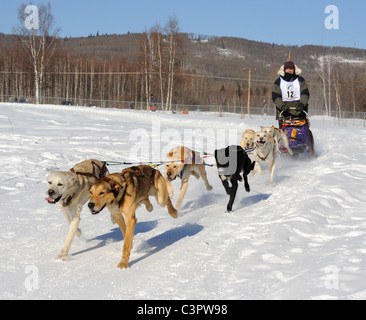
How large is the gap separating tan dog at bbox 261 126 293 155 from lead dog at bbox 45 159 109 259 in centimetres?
479

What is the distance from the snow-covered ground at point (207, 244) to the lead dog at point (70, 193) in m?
0.30

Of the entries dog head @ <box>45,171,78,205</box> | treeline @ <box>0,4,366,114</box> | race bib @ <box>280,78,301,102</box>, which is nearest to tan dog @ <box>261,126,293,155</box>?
race bib @ <box>280,78,301,102</box>

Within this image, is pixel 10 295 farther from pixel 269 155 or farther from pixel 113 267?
pixel 269 155

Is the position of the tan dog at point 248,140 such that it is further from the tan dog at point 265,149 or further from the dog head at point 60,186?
the dog head at point 60,186

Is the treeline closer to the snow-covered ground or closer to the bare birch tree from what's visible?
the bare birch tree

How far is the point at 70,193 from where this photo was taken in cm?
443

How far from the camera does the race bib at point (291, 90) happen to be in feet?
32.0

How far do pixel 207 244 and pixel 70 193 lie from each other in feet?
5.18

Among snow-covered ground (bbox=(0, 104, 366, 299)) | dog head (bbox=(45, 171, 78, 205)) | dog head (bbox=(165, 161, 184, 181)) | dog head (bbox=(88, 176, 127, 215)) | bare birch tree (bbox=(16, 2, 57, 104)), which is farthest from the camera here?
bare birch tree (bbox=(16, 2, 57, 104))

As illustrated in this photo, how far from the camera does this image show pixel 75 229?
4336 millimetres

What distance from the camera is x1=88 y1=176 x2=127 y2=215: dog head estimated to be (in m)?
3.83

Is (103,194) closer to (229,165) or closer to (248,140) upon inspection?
(229,165)

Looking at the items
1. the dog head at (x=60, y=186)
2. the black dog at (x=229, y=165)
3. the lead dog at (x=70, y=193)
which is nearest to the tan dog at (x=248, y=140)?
the black dog at (x=229, y=165)

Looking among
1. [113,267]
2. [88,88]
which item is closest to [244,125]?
[113,267]
